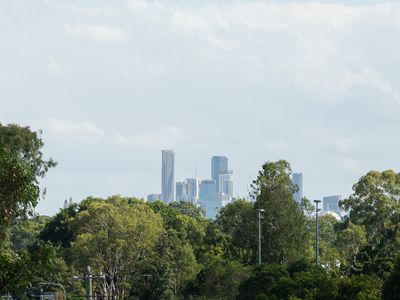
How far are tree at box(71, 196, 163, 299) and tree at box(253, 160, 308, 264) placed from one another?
14018 millimetres

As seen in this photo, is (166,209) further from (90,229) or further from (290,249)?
(290,249)

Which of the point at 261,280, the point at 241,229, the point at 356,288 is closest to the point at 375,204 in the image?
the point at 241,229

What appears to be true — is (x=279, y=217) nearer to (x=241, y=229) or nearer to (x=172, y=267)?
(x=241, y=229)

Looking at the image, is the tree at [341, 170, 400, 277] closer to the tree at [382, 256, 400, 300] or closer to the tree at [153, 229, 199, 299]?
the tree at [153, 229, 199, 299]

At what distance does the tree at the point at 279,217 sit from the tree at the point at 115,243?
46.0 ft

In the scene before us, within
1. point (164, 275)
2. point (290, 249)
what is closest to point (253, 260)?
point (290, 249)

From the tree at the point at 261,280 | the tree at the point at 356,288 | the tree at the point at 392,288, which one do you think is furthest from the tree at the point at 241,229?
the tree at the point at 392,288

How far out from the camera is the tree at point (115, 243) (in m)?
110

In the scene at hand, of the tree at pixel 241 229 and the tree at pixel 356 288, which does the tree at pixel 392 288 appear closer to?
the tree at pixel 356 288

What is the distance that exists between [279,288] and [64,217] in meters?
66.9

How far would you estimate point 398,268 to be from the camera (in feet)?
179

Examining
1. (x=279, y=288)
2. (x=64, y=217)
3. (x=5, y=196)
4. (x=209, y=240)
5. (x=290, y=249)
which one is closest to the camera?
(x=5, y=196)

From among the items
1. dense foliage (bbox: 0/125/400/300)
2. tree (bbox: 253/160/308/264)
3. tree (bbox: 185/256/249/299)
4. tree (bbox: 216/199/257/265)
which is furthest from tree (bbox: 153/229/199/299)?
tree (bbox: 185/256/249/299)

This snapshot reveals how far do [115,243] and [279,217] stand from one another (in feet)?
54.9
